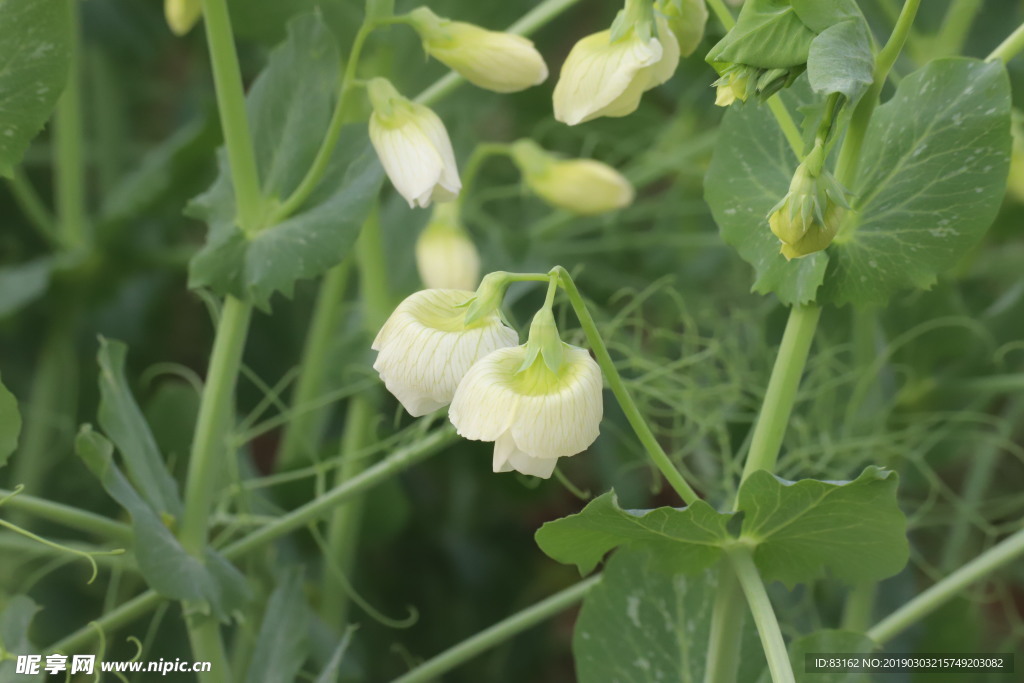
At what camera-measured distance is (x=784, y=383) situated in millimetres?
480

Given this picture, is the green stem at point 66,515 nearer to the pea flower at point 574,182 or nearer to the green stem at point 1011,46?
the pea flower at point 574,182

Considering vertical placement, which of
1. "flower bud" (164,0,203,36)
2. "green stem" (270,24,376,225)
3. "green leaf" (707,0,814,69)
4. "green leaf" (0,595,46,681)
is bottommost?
"green leaf" (0,595,46,681)

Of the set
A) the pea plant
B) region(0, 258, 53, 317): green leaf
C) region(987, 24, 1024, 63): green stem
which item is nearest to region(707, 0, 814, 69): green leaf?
the pea plant

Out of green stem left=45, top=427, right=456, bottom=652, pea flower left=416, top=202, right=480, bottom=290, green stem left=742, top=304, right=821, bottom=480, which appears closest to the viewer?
green stem left=742, top=304, right=821, bottom=480

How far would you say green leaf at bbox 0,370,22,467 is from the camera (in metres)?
0.48

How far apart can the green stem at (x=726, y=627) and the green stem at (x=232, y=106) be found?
1.02 feet

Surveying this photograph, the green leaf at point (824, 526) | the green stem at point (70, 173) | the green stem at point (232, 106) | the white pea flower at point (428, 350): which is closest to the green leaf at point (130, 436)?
the green stem at point (232, 106)

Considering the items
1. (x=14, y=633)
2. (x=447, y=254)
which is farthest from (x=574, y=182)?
(x=14, y=633)

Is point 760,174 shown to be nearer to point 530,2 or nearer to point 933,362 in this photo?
point 933,362

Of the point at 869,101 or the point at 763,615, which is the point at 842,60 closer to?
the point at 869,101

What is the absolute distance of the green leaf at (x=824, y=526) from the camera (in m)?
0.44

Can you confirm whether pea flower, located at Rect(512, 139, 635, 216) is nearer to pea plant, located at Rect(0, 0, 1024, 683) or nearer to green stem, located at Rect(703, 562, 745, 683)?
pea plant, located at Rect(0, 0, 1024, 683)

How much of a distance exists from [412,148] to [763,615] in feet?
0.87

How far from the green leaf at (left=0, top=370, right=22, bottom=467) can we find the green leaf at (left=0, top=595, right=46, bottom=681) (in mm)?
87
